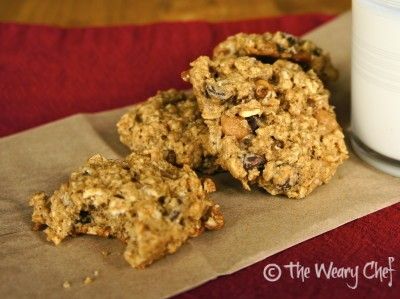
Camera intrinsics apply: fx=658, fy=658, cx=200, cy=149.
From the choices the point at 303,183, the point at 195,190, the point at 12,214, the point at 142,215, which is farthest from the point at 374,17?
the point at 12,214

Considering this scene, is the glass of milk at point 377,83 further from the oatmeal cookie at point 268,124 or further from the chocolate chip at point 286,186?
the chocolate chip at point 286,186

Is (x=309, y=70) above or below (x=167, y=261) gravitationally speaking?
above

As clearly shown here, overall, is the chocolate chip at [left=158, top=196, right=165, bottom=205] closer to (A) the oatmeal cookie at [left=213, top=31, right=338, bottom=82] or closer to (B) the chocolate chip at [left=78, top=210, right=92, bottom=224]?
(B) the chocolate chip at [left=78, top=210, right=92, bottom=224]

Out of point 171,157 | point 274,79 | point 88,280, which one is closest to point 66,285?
point 88,280

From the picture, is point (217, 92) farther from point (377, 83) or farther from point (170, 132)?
point (377, 83)

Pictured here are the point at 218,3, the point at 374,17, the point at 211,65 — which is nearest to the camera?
the point at 374,17

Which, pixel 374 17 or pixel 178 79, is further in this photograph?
pixel 178 79

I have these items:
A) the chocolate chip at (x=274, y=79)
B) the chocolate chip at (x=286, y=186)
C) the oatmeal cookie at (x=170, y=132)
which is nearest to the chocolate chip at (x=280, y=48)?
the chocolate chip at (x=274, y=79)

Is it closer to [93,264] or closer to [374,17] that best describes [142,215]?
[93,264]
